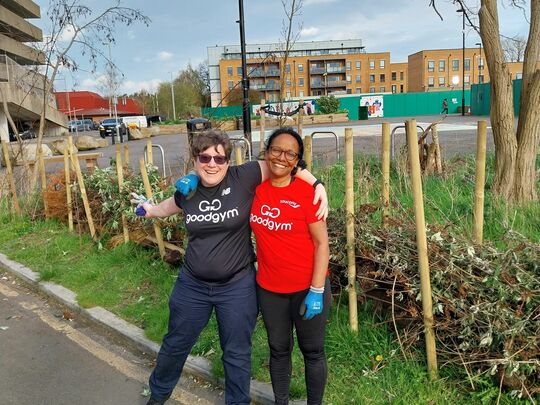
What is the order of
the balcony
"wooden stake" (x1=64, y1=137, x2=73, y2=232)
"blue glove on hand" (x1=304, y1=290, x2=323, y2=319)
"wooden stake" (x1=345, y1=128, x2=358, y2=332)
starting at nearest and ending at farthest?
1. "blue glove on hand" (x1=304, y1=290, x2=323, y2=319)
2. "wooden stake" (x1=345, y1=128, x2=358, y2=332)
3. "wooden stake" (x1=64, y1=137, x2=73, y2=232)
4. the balcony

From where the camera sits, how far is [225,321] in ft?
8.98

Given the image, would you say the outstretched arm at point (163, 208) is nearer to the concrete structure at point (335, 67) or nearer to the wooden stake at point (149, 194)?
the wooden stake at point (149, 194)

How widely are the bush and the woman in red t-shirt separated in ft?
151

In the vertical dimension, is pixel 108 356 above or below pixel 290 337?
below

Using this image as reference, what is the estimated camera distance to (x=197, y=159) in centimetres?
272

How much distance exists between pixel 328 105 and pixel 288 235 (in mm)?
46713

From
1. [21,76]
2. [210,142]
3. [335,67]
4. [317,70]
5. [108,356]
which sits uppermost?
[335,67]

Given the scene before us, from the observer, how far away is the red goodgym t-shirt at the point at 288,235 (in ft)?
8.07

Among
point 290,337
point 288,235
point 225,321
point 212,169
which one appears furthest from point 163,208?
point 290,337

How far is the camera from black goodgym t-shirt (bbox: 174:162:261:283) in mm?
2660

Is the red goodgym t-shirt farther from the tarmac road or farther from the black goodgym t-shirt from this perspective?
the tarmac road

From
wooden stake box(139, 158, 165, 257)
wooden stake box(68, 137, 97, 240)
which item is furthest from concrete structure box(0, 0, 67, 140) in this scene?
wooden stake box(139, 158, 165, 257)

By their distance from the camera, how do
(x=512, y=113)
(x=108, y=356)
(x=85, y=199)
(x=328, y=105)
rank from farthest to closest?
(x=328, y=105)
(x=85, y=199)
(x=512, y=113)
(x=108, y=356)

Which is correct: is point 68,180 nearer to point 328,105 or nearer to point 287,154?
point 287,154
